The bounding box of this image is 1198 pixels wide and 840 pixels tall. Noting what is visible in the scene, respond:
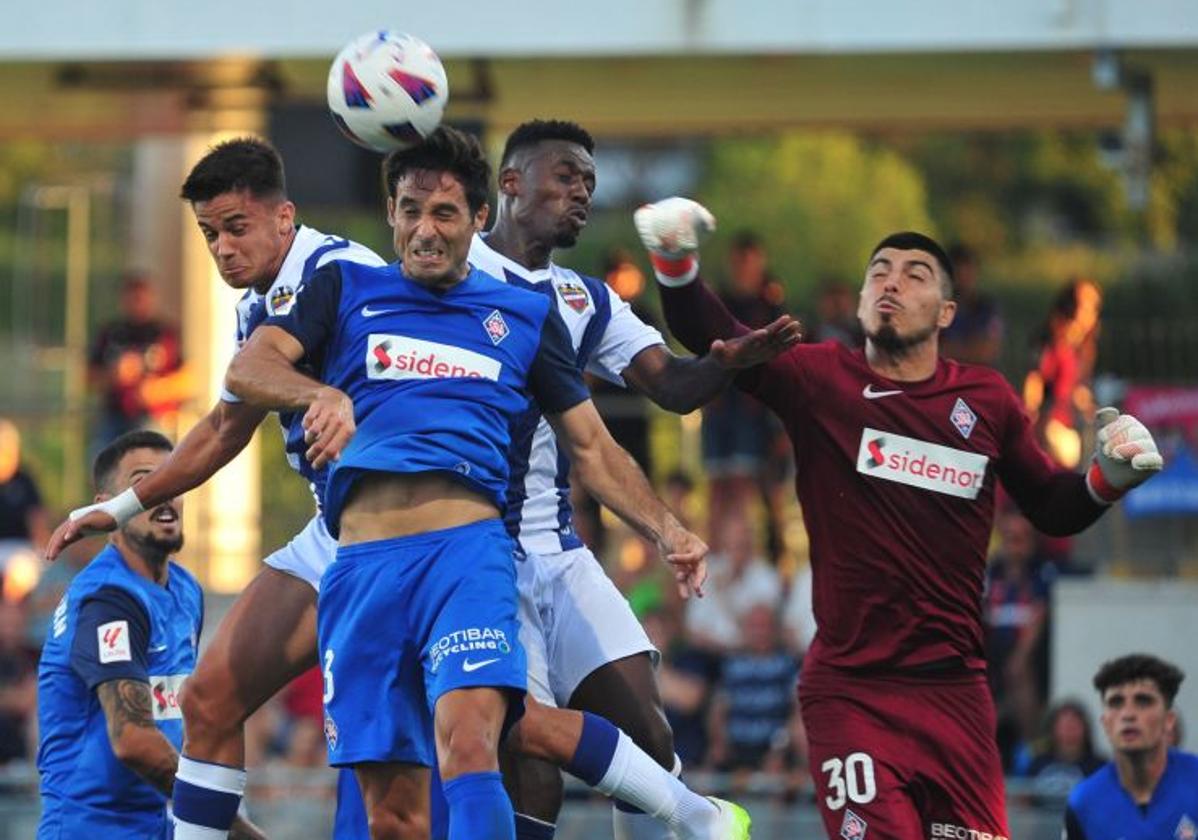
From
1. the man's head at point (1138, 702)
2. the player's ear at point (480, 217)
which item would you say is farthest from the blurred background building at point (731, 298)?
the player's ear at point (480, 217)

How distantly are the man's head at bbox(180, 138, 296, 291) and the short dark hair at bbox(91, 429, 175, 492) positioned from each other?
1082 millimetres

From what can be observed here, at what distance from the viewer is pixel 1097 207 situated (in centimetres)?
3975

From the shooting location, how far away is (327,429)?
7.46 meters

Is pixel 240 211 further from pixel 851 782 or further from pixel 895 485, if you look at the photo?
pixel 851 782

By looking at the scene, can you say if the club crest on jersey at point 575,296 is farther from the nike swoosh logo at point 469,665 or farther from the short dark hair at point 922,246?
the nike swoosh logo at point 469,665

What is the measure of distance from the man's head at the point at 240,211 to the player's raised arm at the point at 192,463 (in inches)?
24.3

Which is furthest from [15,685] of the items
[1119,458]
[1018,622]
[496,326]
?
[1119,458]

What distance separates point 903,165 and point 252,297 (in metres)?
30.6

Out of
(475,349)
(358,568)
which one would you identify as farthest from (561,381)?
(358,568)

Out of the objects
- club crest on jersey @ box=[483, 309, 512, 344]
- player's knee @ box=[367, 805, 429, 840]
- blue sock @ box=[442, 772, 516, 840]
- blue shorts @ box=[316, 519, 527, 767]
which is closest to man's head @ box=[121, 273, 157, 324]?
club crest on jersey @ box=[483, 309, 512, 344]

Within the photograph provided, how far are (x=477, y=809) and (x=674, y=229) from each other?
248 centimetres

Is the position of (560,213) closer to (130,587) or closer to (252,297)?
(252,297)

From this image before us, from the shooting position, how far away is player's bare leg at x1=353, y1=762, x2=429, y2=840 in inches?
312

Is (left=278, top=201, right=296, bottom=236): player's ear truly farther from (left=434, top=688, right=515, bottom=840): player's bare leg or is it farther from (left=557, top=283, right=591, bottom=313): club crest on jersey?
(left=434, top=688, right=515, bottom=840): player's bare leg
